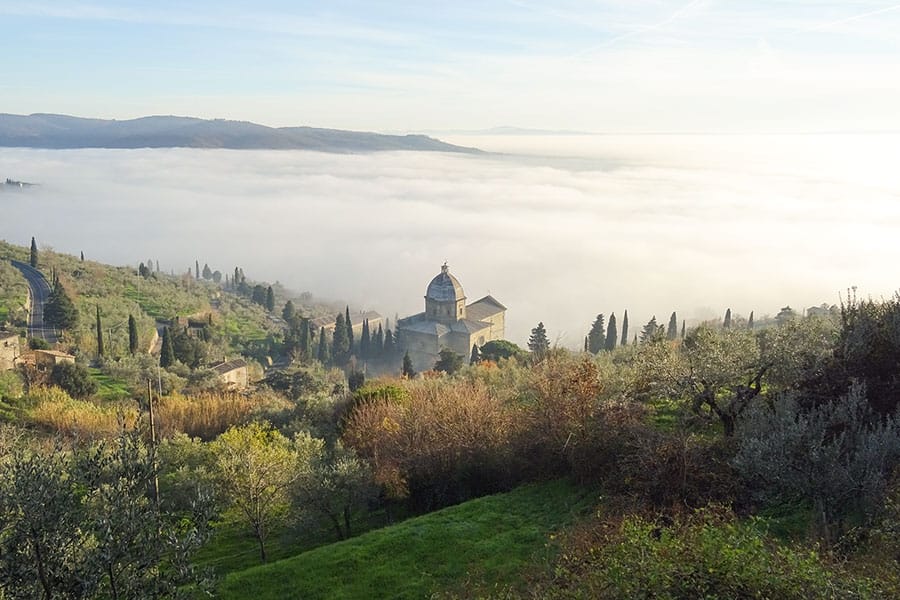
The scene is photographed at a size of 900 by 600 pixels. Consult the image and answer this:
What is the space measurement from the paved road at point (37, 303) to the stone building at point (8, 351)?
8560mm

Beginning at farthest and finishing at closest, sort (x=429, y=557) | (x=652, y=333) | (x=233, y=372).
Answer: (x=233, y=372), (x=652, y=333), (x=429, y=557)

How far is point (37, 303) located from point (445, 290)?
179 feet

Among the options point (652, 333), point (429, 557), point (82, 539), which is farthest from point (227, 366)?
point (82, 539)

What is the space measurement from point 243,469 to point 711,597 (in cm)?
1714

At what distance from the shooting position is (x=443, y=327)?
305 ft

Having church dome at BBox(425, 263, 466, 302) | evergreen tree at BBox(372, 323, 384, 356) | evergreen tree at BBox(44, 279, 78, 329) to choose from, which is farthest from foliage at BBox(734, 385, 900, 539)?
evergreen tree at BBox(372, 323, 384, 356)

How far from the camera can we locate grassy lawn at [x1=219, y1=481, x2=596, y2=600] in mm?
14735

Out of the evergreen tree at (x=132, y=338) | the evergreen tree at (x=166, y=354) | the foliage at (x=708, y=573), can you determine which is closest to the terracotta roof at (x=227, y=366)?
the evergreen tree at (x=166, y=354)

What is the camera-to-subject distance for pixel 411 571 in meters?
15.4

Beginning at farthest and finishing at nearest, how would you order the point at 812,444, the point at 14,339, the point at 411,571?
the point at 14,339, the point at 411,571, the point at 812,444

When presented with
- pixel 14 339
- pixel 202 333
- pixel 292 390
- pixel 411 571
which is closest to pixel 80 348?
pixel 14 339

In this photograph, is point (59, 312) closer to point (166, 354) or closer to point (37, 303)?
point (37, 303)

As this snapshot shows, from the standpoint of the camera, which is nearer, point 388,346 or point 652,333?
point 652,333

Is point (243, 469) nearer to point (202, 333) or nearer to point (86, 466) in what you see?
point (86, 466)
